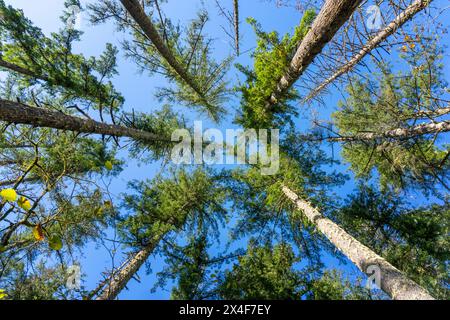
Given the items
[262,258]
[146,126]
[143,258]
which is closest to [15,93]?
[146,126]

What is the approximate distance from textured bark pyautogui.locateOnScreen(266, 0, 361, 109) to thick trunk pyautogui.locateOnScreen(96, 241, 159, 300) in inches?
233

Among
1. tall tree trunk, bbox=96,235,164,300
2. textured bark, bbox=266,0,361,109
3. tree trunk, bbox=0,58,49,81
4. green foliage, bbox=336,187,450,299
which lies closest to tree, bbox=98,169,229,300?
tall tree trunk, bbox=96,235,164,300

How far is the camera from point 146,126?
30.1 ft

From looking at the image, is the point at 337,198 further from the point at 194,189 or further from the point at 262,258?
the point at 194,189

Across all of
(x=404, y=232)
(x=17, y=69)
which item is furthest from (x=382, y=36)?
(x=17, y=69)

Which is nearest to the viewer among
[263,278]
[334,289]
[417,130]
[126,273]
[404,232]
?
[417,130]

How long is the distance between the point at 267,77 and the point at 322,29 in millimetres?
3420

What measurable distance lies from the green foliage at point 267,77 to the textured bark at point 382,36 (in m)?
1.31

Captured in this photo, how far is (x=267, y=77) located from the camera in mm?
7129

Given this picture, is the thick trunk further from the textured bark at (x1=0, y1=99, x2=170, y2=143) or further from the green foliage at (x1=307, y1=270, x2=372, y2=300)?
the green foliage at (x1=307, y1=270, x2=372, y2=300)

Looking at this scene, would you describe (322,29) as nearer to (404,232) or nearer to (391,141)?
(391,141)

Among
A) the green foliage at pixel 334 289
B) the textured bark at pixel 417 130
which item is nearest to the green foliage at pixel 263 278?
the green foliage at pixel 334 289

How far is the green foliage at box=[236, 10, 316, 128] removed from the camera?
612cm

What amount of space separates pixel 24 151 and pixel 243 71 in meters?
7.75
